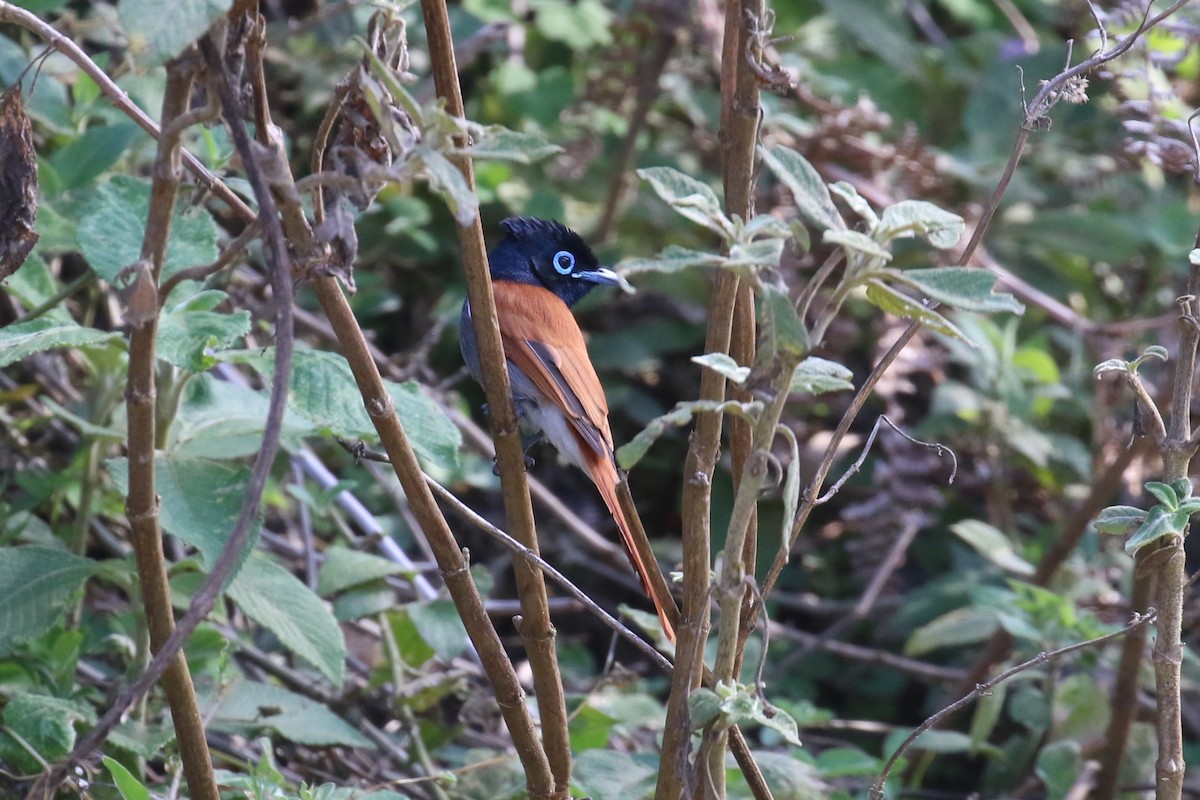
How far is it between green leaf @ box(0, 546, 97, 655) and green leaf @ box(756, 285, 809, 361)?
1.69 meters

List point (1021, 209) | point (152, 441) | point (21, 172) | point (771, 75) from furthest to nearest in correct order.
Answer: point (1021, 209), point (771, 75), point (21, 172), point (152, 441)

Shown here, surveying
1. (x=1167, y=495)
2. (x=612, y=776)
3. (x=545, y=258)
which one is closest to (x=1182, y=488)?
(x=1167, y=495)

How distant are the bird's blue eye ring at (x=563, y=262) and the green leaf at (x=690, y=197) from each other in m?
2.77

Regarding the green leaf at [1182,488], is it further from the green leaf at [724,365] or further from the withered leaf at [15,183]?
the withered leaf at [15,183]

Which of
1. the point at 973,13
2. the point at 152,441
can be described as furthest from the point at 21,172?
the point at 973,13

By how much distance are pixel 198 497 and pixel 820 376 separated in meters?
1.29

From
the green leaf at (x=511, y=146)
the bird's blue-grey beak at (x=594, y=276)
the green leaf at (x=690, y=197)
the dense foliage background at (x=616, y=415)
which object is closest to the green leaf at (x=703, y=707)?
the dense foliage background at (x=616, y=415)

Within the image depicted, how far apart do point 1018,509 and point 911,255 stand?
118 cm

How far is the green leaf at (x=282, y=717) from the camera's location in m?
2.63

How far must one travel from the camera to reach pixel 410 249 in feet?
16.4

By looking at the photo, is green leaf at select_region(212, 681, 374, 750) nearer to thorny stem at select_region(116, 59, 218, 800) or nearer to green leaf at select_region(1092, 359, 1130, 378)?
thorny stem at select_region(116, 59, 218, 800)

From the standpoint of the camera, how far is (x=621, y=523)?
291 cm

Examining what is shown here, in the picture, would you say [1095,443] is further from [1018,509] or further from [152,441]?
[152,441]

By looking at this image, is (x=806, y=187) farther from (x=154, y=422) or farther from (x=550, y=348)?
(x=550, y=348)
